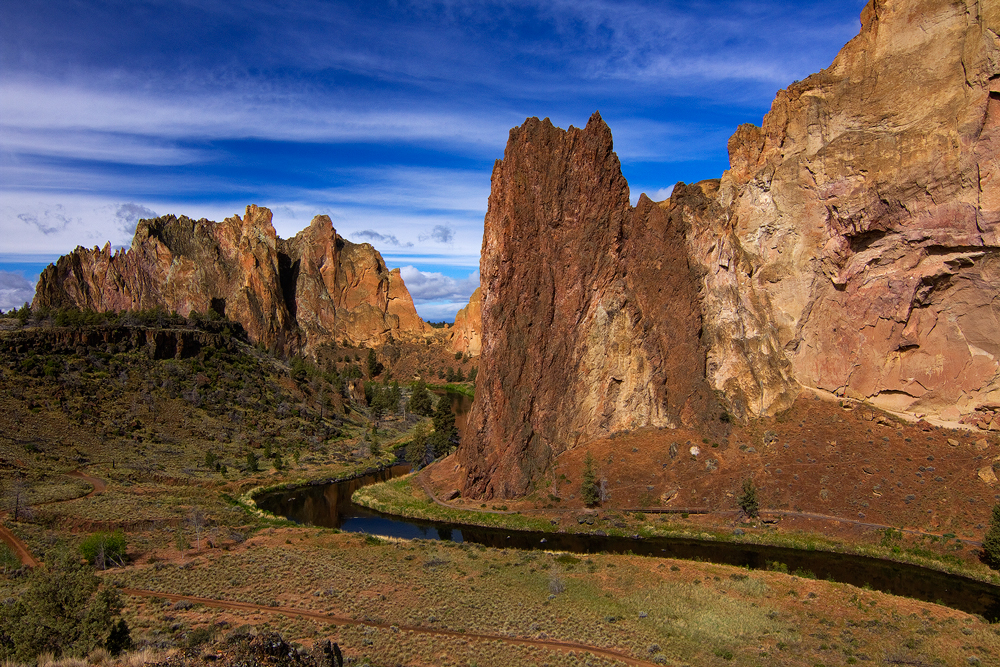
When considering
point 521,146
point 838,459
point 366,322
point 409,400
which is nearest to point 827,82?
point 521,146

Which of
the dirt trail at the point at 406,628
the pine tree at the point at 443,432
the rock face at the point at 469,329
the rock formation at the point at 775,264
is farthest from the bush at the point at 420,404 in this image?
the dirt trail at the point at 406,628

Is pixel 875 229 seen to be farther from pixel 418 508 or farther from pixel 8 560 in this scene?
pixel 8 560

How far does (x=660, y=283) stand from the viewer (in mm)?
52406

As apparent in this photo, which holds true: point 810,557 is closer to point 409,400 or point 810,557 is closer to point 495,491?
point 495,491

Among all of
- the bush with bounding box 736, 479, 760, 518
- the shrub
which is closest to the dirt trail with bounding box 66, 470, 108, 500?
the shrub

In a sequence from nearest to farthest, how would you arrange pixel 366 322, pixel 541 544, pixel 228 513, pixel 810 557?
pixel 810 557 → pixel 541 544 → pixel 228 513 → pixel 366 322

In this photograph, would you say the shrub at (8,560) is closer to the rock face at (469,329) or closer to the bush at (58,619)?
the bush at (58,619)

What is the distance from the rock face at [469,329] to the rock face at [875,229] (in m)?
94.3

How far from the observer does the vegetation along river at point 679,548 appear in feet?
104

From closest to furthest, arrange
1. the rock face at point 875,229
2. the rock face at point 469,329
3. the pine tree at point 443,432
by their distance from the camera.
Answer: the rock face at point 875,229 → the pine tree at point 443,432 → the rock face at point 469,329

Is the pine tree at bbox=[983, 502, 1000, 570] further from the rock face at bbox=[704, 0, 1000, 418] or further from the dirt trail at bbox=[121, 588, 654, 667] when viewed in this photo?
the dirt trail at bbox=[121, 588, 654, 667]

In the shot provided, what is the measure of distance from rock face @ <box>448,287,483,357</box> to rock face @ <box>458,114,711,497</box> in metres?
91.9

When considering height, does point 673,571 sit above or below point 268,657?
below

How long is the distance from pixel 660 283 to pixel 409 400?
196 feet
